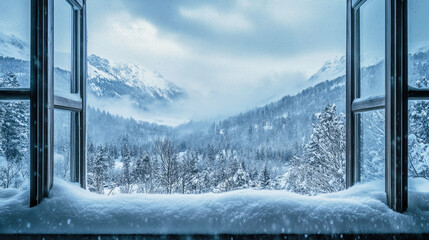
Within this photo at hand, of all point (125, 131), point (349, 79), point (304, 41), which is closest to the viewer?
point (349, 79)

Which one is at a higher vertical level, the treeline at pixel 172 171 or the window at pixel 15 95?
the window at pixel 15 95

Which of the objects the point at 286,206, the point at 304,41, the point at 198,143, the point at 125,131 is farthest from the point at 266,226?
the point at 198,143

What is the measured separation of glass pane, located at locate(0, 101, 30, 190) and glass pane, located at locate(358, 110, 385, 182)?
1.77m

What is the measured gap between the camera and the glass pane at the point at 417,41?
3.77ft

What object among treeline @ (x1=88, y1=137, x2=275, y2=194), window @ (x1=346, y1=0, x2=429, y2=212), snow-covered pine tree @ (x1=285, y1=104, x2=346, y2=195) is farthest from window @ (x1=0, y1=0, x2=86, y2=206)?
treeline @ (x1=88, y1=137, x2=275, y2=194)

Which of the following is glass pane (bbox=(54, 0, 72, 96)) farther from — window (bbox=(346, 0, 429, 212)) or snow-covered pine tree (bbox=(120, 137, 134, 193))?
snow-covered pine tree (bbox=(120, 137, 134, 193))

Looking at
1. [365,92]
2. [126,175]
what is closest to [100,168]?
[126,175]

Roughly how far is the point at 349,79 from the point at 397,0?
1.68 ft

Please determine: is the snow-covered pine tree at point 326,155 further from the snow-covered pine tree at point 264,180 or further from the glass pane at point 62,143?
the glass pane at point 62,143

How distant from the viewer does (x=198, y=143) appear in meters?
10.8

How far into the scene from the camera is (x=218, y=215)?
1.11 metres

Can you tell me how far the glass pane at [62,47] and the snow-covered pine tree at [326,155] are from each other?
764cm

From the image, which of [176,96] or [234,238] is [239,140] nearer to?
[176,96]

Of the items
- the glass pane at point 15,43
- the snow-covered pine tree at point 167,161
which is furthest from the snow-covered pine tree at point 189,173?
the glass pane at point 15,43
